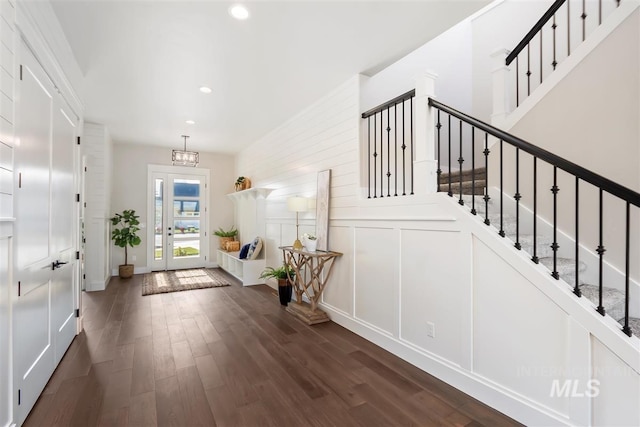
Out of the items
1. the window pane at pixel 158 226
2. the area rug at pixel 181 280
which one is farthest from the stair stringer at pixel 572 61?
the window pane at pixel 158 226

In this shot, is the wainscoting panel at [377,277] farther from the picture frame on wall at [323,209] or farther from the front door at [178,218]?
the front door at [178,218]

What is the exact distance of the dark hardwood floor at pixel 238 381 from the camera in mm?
1999

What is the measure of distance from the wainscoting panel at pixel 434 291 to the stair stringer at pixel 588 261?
52 centimetres

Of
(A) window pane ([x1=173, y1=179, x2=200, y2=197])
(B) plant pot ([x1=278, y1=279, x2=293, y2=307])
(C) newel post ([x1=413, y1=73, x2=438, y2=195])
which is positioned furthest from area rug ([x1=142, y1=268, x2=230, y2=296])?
(C) newel post ([x1=413, y1=73, x2=438, y2=195])

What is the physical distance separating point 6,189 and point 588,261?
410 cm

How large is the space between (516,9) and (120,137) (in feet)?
24.0

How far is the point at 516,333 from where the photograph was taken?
2.00 metres

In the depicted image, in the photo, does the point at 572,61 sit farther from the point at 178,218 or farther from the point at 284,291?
the point at 178,218

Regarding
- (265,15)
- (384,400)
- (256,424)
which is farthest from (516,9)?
(256,424)

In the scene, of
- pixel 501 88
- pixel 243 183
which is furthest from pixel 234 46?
pixel 243 183

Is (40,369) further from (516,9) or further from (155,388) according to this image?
(516,9)


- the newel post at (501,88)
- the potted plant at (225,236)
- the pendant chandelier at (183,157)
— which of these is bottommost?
the potted plant at (225,236)

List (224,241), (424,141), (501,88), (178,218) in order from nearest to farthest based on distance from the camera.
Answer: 1. (424,141)
2. (501,88)
3. (224,241)
4. (178,218)

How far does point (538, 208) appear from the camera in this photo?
9.20ft
